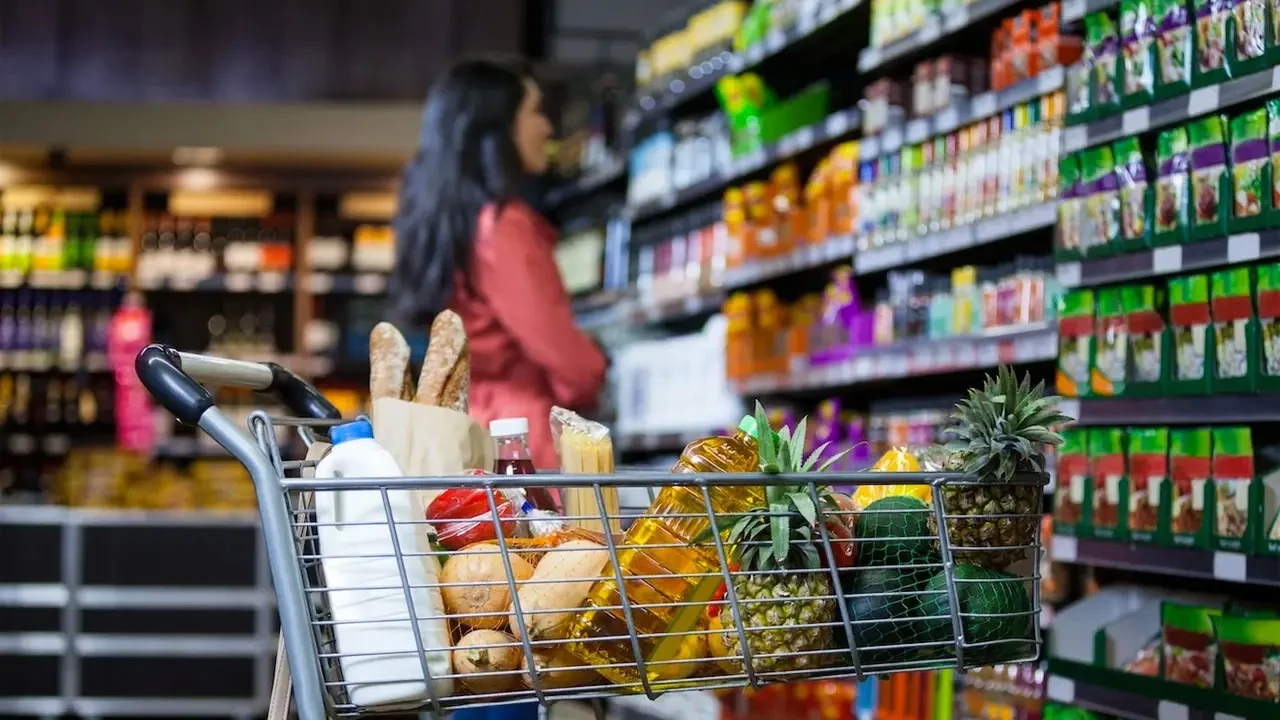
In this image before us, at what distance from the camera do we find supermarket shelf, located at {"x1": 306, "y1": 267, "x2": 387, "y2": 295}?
350 inches

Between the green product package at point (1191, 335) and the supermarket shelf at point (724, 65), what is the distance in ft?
5.83

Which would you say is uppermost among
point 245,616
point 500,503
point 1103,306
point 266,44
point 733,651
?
point 266,44

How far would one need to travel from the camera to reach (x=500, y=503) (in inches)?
64.5

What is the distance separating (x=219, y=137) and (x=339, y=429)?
7.15 m

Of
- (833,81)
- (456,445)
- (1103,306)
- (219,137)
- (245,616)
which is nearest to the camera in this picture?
(456,445)

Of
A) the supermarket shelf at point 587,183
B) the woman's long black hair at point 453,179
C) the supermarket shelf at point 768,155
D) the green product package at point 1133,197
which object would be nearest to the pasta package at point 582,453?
the green product package at point 1133,197

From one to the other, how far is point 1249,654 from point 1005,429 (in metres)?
1.19

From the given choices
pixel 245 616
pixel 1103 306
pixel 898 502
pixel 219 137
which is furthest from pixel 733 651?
pixel 219 137

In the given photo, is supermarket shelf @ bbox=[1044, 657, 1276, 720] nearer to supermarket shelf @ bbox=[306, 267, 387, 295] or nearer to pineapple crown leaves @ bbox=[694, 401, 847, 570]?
pineapple crown leaves @ bbox=[694, 401, 847, 570]

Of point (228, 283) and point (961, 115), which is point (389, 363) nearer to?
point (961, 115)

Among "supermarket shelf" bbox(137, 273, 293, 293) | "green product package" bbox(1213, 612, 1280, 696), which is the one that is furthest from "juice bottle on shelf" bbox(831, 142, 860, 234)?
"supermarket shelf" bbox(137, 273, 293, 293)

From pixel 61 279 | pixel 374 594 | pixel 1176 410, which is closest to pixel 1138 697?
pixel 1176 410

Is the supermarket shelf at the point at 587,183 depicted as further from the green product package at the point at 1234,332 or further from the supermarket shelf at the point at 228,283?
the green product package at the point at 1234,332

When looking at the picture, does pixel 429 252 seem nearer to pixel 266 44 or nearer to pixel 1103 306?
pixel 1103 306
